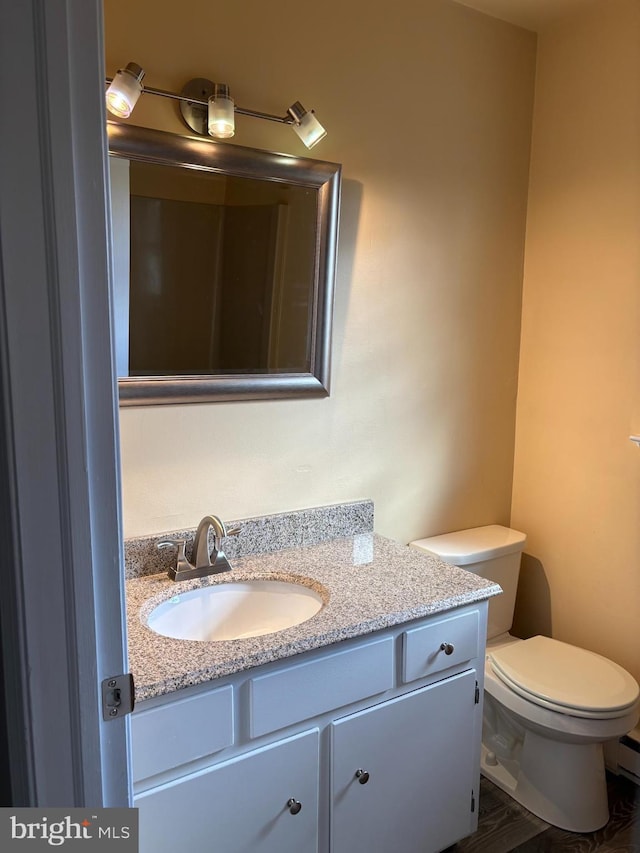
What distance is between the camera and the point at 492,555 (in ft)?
7.32

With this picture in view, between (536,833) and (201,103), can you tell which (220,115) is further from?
(536,833)

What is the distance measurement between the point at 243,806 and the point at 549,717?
0.97m

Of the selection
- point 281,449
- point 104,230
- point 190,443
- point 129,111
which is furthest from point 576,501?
point 104,230

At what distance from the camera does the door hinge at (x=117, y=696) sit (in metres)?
0.81

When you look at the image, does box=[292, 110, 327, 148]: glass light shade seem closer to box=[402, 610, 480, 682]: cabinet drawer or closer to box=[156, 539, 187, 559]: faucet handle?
box=[156, 539, 187, 559]: faucet handle

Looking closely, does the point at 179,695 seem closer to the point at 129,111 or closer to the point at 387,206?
the point at 129,111

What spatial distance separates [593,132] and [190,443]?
1678mm

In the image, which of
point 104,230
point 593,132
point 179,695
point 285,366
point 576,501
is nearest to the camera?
point 104,230

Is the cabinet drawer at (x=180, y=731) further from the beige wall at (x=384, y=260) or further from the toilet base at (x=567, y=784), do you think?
the toilet base at (x=567, y=784)

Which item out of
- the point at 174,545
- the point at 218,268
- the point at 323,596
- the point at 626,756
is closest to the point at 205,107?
the point at 218,268

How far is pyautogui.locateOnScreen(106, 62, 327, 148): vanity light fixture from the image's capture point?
1457 mm

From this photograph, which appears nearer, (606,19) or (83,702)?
(83,702)

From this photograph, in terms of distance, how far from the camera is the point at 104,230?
0.74 meters

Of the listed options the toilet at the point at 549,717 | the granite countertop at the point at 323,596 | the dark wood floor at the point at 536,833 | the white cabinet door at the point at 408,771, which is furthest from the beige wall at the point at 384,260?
the dark wood floor at the point at 536,833
